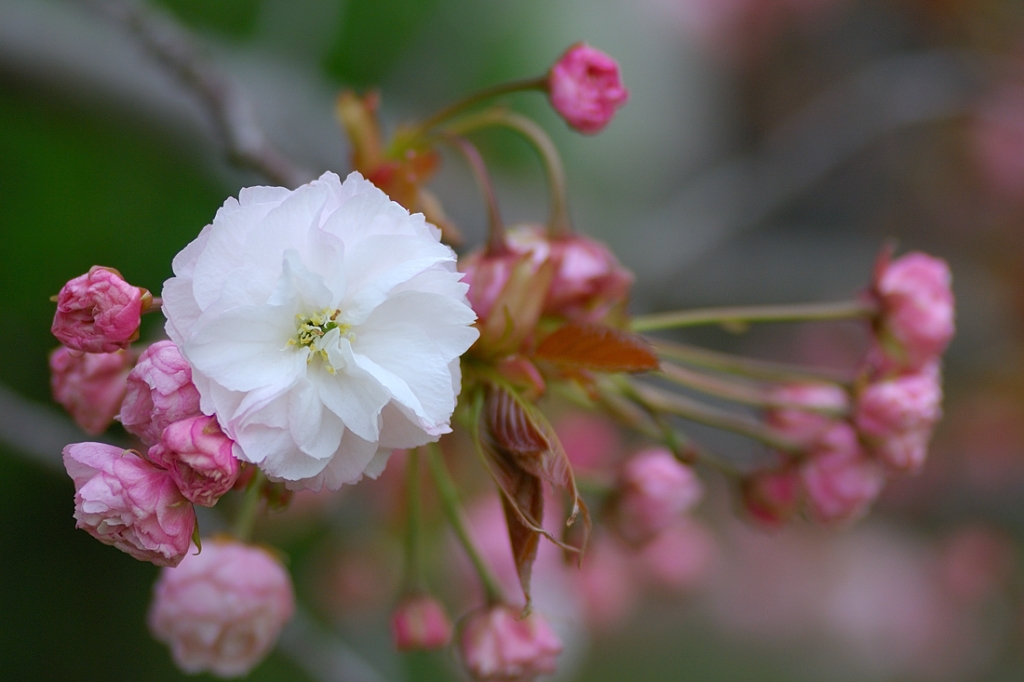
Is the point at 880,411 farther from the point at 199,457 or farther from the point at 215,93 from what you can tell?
the point at 215,93

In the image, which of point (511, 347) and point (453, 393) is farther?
point (511, 347)

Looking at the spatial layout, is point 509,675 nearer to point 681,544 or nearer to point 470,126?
point 470,126

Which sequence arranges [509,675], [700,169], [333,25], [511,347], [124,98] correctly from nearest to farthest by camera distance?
[511,347]
[509,675]
[124,98]
[333,25]
[700,169]

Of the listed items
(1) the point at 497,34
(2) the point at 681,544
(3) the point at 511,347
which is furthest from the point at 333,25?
(3) the point at 511,347

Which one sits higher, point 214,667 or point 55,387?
point 55,387

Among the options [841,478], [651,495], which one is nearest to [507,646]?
[651,495]

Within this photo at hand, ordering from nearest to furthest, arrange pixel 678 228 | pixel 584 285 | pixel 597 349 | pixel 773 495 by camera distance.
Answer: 1. pixel 597 349
2. pixel 584 285
3. pixel 773 495
4. pixel 678 228

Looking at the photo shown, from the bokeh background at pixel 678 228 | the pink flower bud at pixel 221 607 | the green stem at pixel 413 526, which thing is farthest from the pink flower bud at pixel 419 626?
the bokeh background at pixel 678 228

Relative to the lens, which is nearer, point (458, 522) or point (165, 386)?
point (165, 386)
